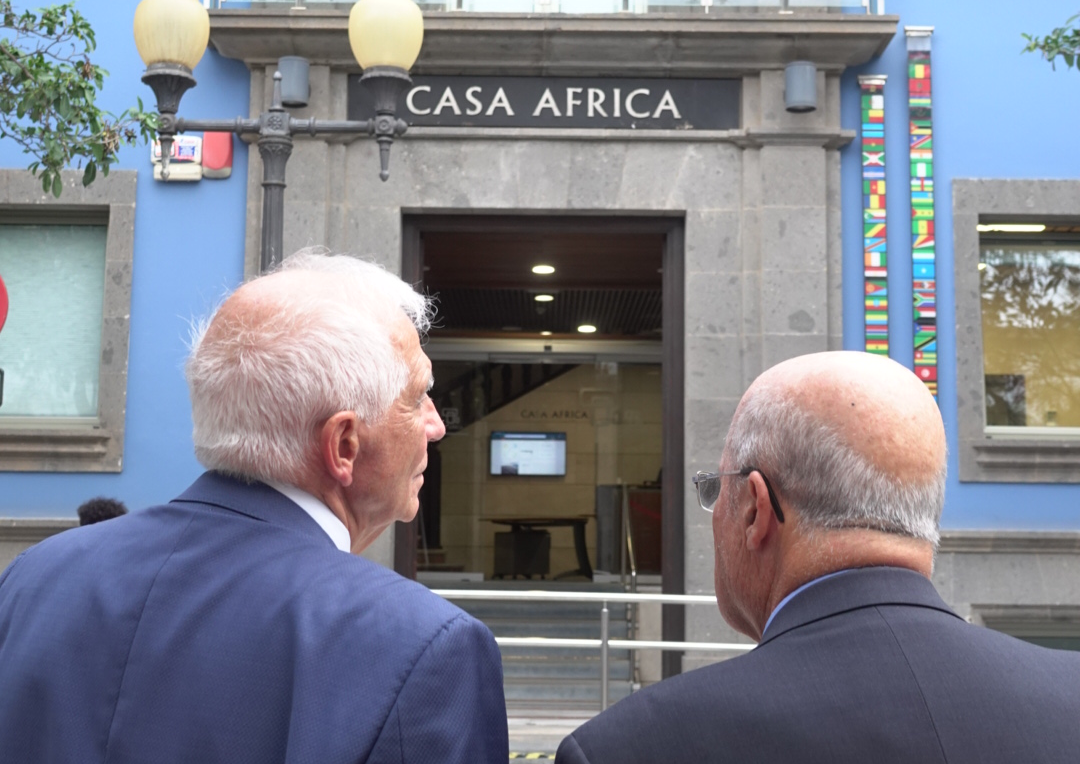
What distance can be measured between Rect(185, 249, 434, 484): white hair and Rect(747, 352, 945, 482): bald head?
64 centimetres

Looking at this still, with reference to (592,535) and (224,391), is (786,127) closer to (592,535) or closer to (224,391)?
(224,391)

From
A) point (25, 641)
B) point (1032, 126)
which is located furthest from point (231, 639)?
point (1032, 126)

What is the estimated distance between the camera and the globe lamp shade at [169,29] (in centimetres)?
650

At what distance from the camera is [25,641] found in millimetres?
1614

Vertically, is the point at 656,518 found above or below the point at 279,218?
below

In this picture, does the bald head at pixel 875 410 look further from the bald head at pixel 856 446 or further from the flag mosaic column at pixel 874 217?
the flag mosaic column at pixel 874 217

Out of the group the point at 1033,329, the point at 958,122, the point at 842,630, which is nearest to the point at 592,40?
the point at 958,122

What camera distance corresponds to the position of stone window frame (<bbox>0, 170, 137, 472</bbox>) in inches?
336

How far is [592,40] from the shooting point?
28.5ft

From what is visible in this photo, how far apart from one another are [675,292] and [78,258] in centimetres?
469

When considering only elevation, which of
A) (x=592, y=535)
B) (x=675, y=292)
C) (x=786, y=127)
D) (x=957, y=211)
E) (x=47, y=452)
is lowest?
(x=592, y=535)

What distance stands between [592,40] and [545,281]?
5736mm

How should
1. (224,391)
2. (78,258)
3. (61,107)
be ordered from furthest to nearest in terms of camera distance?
(78,258) < (61,107) < (224,391)

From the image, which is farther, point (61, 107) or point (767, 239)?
point (767, 239)
